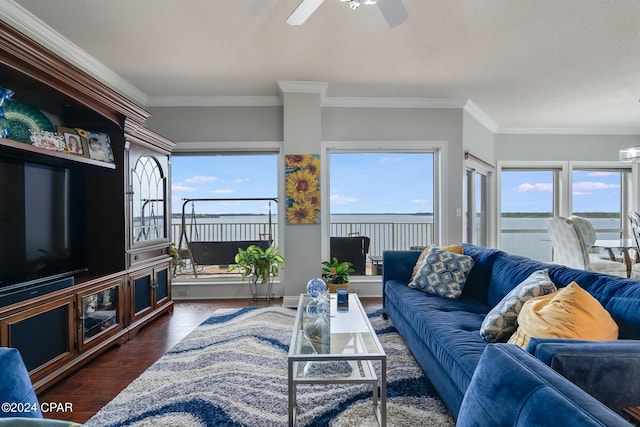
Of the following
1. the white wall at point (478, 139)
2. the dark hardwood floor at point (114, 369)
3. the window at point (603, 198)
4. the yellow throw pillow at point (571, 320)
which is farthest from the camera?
the window at point (603, 198)

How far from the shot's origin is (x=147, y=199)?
3.20 meters

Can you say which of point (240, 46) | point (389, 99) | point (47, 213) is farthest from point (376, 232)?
point (47, 213)

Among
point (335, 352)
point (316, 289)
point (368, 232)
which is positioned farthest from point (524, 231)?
point (335, 352)

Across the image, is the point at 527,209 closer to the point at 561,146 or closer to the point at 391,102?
the point at 561,146

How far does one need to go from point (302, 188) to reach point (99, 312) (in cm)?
232

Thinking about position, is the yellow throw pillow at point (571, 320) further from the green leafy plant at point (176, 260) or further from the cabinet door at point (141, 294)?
the green leafy plant at point (176, 260)

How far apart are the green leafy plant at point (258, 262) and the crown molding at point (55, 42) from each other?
7.57ft

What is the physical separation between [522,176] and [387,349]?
455 centimetres

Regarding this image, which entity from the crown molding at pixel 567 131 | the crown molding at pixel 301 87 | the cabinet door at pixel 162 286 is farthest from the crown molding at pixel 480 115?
the cabinet door at pixel 162 286

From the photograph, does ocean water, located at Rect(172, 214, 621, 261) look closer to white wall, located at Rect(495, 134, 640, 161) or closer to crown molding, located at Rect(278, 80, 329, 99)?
white wall, located at Rect(495, 134, 640, 161)

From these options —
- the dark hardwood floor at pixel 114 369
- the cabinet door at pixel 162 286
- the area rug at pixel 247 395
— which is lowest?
the dark hardwood floor at pixel 114 369

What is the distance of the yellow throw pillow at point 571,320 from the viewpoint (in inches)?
49.0

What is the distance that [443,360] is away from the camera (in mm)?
1620

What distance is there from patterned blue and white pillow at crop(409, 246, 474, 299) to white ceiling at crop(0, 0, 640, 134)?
186 centimetres
